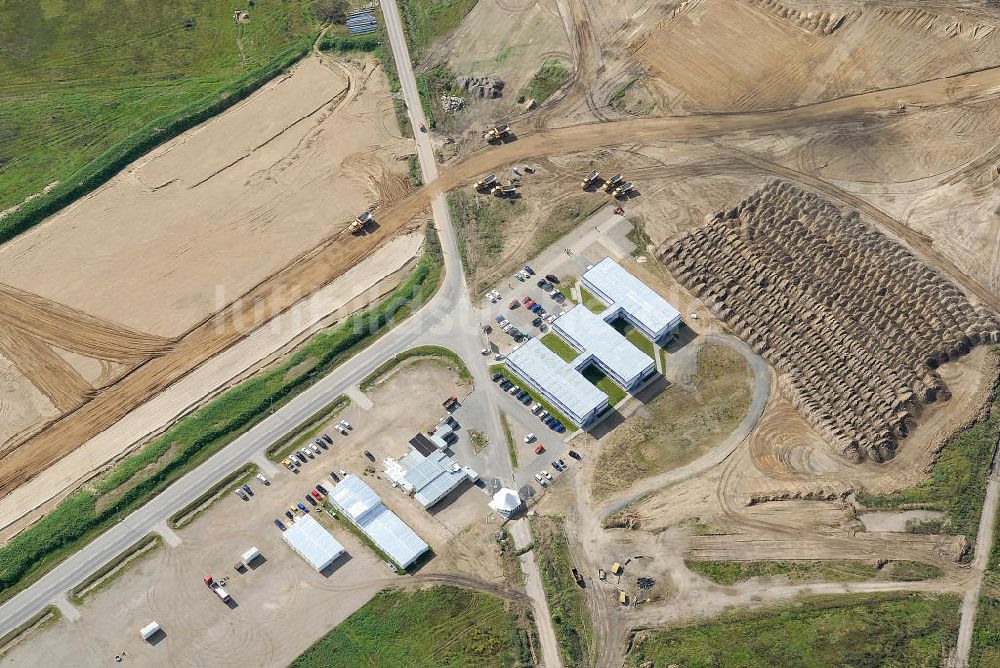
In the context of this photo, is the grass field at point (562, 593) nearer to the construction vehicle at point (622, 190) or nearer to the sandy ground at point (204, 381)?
the sandy ground at point (204, 381)

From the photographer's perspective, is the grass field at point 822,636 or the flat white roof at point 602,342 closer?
the grass field at point 822,636

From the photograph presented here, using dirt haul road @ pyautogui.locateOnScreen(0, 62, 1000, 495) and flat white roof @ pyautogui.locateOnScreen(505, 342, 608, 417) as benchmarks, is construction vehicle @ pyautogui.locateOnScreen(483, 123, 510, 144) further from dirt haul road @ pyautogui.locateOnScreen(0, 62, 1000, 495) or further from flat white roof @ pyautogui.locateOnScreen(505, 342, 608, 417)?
flat white roof @ pyautogui.locateOnScreen(505, 342, 608, 417)

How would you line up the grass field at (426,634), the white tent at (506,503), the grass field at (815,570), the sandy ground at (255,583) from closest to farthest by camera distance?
the grass field at (426,634) < the sandy ground at (255,583) < the grass field at (815,570) < the white tent at (506,503)

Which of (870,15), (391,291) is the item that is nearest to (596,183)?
(391,291)

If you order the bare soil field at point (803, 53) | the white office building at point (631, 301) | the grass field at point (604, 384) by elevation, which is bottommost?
the grass field at point (604, 384)

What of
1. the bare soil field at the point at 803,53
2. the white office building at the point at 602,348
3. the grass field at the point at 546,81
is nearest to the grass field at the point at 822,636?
the white office building at the point at 602,348

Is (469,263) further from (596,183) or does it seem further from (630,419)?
(630,419)

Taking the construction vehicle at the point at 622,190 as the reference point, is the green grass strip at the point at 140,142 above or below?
above
